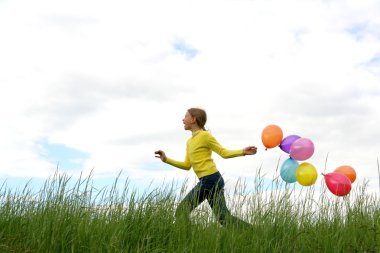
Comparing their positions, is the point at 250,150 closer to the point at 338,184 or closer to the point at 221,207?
the point at 221,207

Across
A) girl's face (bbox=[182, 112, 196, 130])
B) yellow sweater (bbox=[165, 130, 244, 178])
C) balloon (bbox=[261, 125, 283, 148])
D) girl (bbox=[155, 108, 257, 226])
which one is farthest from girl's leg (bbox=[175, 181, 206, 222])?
balloon (bbox=[261, 125, 283, 148])

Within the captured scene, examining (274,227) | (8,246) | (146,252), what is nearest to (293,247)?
(274,227)

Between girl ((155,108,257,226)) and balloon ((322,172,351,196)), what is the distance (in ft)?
4.21

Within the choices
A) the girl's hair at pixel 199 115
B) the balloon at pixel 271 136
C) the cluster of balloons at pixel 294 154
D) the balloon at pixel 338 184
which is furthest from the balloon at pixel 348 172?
the girl's hair at pixel 199 115

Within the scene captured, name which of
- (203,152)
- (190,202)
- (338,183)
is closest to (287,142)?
(338,183)

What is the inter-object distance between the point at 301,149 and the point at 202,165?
1357mm

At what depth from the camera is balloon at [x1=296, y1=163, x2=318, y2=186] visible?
6816mm

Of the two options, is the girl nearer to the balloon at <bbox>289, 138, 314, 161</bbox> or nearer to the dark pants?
the dark pants

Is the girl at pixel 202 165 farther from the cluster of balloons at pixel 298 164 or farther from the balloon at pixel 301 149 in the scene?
the balloon at pixel 301 149

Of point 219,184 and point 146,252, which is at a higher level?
point 219,184

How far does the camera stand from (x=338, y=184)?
674cm

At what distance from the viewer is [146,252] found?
208 inches

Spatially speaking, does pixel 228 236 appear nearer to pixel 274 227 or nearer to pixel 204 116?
pixel 274 227

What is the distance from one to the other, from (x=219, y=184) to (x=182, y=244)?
1.17m
